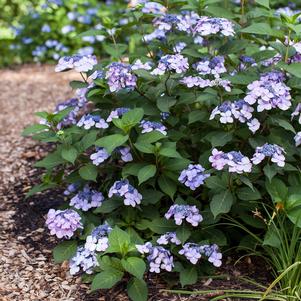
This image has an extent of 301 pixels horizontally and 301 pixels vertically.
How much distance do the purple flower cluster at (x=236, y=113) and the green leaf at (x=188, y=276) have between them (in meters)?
0.66

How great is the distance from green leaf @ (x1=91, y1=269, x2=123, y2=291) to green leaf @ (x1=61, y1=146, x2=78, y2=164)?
53 centimetres

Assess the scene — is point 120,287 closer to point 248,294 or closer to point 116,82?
point 248,294

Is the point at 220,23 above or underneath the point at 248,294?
above

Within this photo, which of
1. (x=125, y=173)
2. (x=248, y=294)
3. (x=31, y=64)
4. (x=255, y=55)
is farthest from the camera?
(x=31, y=64)

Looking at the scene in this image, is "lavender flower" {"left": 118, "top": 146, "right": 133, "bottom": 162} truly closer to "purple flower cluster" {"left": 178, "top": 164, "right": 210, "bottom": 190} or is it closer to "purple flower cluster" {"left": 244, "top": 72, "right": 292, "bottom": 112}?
"purple flower cluster" {"left": 178, "top": 164, "right": 210, "bottom": 190}

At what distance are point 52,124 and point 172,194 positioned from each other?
708 millimetres

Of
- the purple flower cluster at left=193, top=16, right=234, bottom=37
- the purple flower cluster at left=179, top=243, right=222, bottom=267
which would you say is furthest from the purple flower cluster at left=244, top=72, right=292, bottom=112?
the purple flower cluster at left=179, top=243, right=222, bottom=267

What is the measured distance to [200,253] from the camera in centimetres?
268

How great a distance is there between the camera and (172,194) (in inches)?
107

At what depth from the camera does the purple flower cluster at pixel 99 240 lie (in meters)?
2.58

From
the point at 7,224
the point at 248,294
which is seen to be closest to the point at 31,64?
the point at 7,224

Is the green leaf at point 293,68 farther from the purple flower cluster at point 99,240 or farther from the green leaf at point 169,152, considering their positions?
the purple flower cluster at point 99,240

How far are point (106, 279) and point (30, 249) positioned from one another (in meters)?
0.70

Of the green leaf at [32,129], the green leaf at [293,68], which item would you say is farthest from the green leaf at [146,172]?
the green leaf at [293,68]
